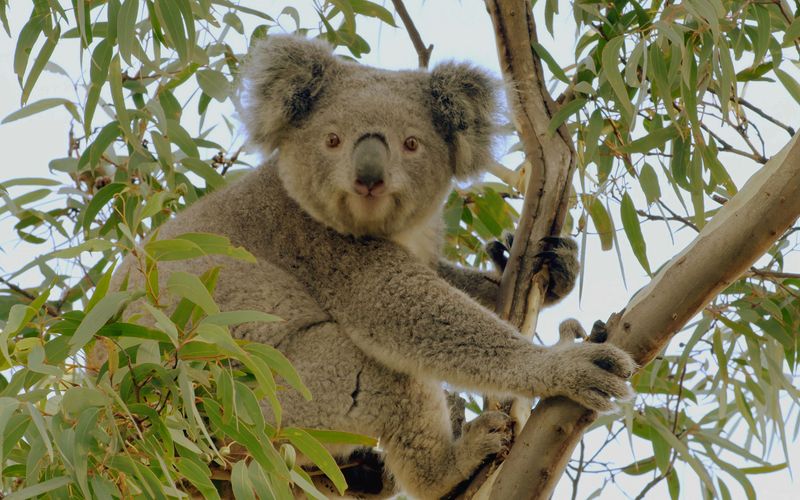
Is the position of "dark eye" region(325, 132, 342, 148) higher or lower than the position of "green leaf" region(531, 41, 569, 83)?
lower

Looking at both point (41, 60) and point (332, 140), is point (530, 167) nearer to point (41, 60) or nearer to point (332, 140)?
point (332, 140)

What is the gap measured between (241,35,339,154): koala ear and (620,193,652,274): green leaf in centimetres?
108

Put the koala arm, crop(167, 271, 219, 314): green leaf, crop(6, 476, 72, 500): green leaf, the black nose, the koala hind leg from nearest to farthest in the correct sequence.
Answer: crop(6, 476, 72, 500): green leaf < crop(167, 271, 219, 314): green leaf < the koala hind leg < the black nose < the koala arm

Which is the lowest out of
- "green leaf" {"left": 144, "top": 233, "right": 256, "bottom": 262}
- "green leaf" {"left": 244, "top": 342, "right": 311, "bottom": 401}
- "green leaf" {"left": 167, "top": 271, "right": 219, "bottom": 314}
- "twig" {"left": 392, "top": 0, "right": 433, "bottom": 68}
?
"green leaf" {"left": 167, "top": 271, "right": 219, "bottom": 314}

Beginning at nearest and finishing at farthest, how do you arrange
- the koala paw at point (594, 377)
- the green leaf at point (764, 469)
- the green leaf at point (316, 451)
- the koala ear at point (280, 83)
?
1. the green leaf at point (316, 451)
2. the koala paw at point (594, 377)
3. the koala ear at point (280, 83)
4. the green leaf at point (764, 469)

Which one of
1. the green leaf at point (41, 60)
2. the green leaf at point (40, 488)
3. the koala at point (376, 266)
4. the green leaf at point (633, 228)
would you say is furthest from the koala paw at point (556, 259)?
the green leaf at point (40, 488)

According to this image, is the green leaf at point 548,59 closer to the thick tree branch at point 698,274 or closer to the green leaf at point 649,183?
the green leaf at point 649,183

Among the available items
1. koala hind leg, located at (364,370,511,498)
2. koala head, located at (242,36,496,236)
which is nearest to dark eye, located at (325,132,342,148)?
koala head, located at (242,36,496,236)

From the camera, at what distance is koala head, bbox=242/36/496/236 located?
3100mm

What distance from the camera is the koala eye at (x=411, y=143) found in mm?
3182

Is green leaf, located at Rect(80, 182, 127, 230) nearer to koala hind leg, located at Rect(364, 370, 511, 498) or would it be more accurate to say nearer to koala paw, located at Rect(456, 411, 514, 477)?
koala hind leg, located at Rect(364, 370, 511, 498)

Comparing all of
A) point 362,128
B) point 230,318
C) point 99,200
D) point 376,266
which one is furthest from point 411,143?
point 230,318

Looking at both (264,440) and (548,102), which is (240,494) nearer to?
(264,440)

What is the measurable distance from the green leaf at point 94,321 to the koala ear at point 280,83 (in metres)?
1.57
